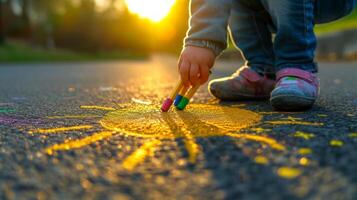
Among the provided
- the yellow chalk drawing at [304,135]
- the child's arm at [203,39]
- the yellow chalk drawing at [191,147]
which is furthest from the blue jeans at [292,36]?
the yellow chalk drawing at [191,147]

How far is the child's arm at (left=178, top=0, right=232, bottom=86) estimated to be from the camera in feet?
4.17

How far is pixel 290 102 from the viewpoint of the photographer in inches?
50.5

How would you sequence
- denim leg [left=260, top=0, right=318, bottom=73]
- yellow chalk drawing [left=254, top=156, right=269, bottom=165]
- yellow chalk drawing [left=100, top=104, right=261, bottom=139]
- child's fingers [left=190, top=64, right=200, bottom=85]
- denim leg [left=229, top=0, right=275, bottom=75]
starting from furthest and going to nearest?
1. denim leg [left=229, top=0, right=275, bottom=75]
2. denim leg [left=260, top=0, right=318, bottom=73]
3. child's fingers [left=190, top=64, right=200, bottom=85]
4. yellow chalk drawing [left=100, top=104, right=261, bottom=139]
5. yellow chalk drawing [left=254, top=156, right=269, bottom=165]

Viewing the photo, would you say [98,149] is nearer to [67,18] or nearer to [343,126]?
[343,126]

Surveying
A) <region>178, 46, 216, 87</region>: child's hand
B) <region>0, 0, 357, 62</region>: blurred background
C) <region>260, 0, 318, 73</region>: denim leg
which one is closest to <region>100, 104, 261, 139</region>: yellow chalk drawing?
<region>178, 46, 216, 87</region>: child's hand

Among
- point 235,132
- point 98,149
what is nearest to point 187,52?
point 235,132

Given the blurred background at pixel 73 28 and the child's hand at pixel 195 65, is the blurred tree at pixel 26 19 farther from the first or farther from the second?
the child's hand at pixel 195 65

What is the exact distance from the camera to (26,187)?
2.02ft

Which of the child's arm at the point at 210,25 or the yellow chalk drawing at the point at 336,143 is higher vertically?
the child's arm at the point at 210,25

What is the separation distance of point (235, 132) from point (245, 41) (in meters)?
0.97

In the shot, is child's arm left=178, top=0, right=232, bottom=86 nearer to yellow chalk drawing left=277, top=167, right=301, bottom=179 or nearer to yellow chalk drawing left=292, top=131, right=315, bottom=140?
yellow chalk drawing left=292, top=131, right=315, bottom=140

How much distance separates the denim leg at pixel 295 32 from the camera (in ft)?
4.89

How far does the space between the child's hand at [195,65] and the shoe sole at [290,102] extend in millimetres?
234

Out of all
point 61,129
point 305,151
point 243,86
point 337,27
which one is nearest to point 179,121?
point 61,129
